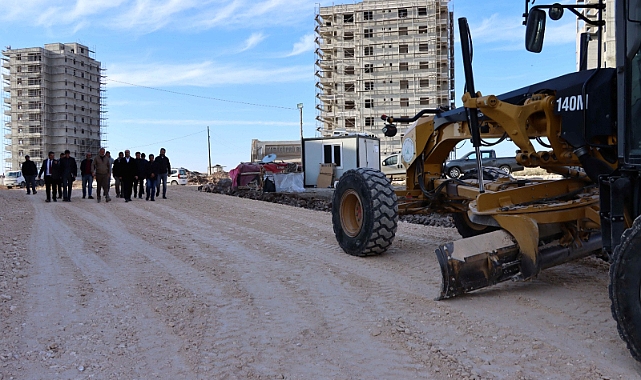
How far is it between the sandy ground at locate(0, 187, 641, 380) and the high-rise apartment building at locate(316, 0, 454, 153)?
207ft

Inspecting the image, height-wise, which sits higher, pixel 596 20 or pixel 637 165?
pixel 596 20

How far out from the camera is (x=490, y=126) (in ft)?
19.9

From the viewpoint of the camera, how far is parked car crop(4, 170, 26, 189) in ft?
143

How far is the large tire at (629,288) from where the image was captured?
10.7 feet

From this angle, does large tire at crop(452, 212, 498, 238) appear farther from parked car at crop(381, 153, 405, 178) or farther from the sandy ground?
parked car at crop(381, 153, 405, 178)

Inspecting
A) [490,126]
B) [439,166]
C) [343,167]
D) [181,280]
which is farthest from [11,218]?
[343,167]

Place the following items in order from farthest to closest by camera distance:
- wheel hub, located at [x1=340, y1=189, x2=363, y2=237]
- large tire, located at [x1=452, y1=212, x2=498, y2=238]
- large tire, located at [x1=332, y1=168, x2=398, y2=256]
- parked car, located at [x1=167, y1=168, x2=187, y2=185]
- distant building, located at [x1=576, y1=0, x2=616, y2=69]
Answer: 1. parked car, located at [x1=167, y1=168, x2=187, y2=185]
2. large tire, located at [x1=452, y1=212, x2=498, y2=238]
3. wheel hub, located at [x1=340, y1=189, x2=363, y2=237]
4. large tire, located at [x1=332, y1=168, x2=398, y2=256]
5. distant building, located at [x1=576, y1=0, x2=616, y2=69]

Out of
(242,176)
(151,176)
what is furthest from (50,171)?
(242,176)

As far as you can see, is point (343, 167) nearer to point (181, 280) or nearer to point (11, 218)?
point (11, 218)

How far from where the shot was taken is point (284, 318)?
4.45m

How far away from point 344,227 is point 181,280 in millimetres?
2512

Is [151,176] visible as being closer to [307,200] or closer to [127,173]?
[127,173]

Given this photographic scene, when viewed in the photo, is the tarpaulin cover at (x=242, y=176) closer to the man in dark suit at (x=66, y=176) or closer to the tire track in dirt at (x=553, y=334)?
the man in dark suit at (x=66, y=176)

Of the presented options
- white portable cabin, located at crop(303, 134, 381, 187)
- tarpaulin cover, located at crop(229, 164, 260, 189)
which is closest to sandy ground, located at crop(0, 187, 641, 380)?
tarpaulin cover, located at crop(229, 164, 260, 189)
